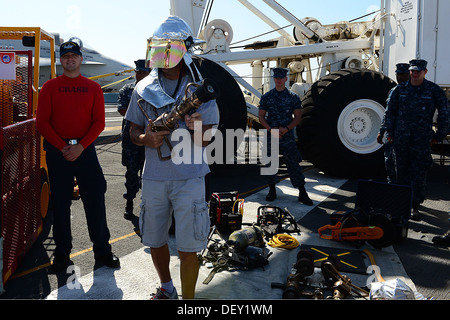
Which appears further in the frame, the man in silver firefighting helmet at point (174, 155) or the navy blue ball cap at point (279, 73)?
the navy blue ball cap at point (279, 73)

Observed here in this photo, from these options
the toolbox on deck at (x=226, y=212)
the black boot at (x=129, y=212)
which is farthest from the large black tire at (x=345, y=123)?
the black boot at (x=129, y=212)

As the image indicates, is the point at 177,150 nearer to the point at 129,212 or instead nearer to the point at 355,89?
the point at 129,212

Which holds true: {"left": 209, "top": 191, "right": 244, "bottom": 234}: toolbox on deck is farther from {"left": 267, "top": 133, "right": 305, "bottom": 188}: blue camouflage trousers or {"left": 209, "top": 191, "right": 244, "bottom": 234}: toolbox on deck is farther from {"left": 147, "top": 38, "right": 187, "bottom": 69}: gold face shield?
{"left": 147, "top": 38, "right": 187, "bottom": 69}: gold face shield

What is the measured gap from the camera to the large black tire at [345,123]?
22.4 feet

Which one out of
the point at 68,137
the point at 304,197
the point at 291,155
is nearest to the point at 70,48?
the point at 68,137

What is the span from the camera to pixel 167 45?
2.65 meters

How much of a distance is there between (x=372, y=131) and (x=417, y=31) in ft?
5.94

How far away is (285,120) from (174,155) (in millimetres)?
3399

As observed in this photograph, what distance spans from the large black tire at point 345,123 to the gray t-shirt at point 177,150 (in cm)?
439

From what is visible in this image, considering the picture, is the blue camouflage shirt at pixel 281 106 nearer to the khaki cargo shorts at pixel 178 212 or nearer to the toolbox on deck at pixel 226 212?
the toolbox on deck at pixel 226 212

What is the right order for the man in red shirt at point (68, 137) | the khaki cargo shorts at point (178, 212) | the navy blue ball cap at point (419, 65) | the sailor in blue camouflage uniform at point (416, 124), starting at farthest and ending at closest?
the sailor in blue camouflage uniform at point (416, 124) < the navy blue ball cap at point (419, 65) < the man in red shirt at point (68, 137) < the khaki cargo shorts at point (178, 212)

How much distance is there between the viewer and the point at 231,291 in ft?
10.6

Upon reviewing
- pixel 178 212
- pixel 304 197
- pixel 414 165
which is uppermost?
pixel 414 165

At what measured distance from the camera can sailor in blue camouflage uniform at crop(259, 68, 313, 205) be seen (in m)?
5.78
